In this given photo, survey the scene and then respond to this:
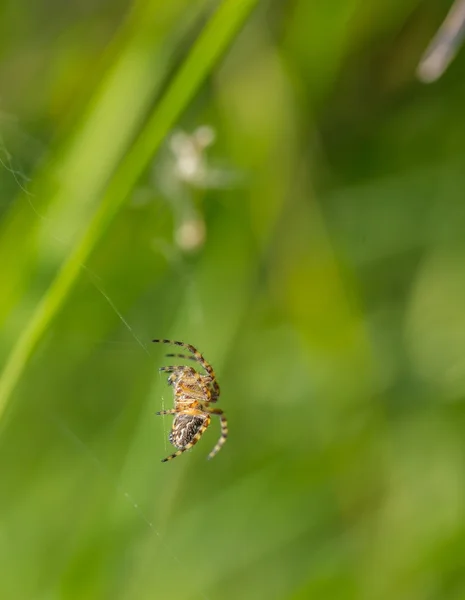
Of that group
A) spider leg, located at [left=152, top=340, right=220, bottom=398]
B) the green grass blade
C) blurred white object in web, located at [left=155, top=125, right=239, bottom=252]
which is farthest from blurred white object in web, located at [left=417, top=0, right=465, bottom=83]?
spider leg, located at [left=152, top=340, right=220, bottom=398]

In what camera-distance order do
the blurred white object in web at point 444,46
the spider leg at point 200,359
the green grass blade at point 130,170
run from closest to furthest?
the green grass blade at point 130,170 < the blurred white object in web at point 444,46 < the spider leg at point 200,359

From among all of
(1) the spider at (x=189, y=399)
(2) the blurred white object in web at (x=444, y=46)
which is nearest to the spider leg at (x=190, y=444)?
(1) the spider at (x=189, y=399)

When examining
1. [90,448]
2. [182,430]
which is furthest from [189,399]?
[90,448]

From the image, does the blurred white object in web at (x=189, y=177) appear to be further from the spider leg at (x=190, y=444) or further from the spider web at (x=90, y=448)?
the spider leg at (x=190, y=444)

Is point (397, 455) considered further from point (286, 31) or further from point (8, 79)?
point (8, 79)

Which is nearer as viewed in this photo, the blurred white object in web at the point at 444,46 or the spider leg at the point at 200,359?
the blurred white object in web at the point at 444,46

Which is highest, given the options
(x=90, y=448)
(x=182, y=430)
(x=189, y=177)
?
(x=189, y=177)

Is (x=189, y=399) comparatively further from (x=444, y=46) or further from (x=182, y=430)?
(x=444, y=46)

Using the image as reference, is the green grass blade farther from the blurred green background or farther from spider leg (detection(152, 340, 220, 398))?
spider leg (detection(152, 340, 220, 398))
